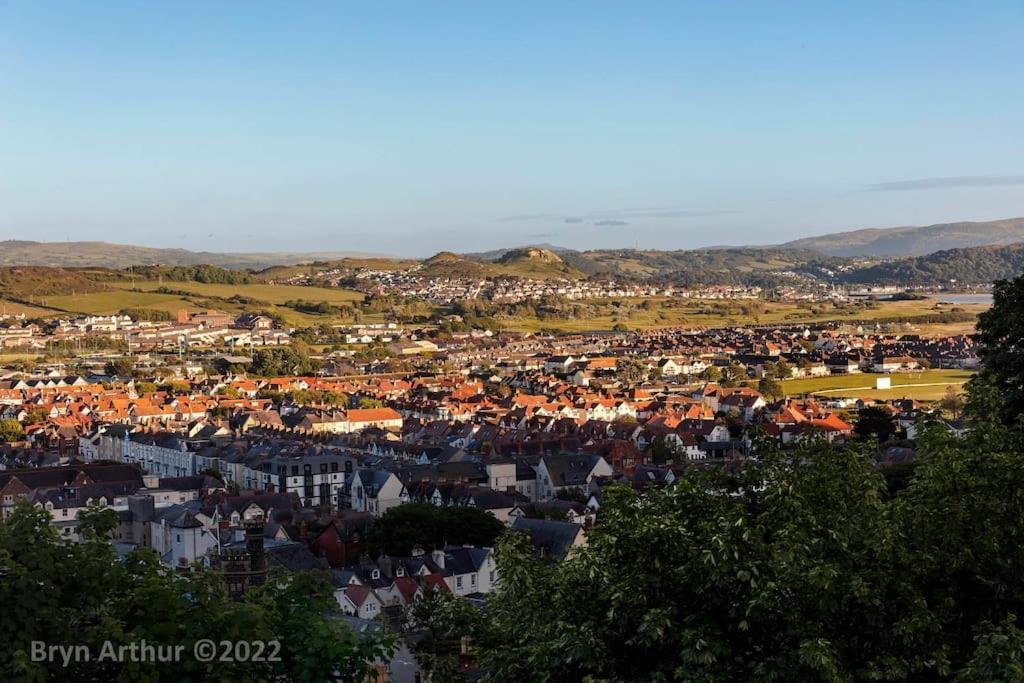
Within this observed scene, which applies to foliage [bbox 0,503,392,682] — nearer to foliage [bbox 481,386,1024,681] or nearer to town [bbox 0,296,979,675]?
town [bbox 0,296,979,675]

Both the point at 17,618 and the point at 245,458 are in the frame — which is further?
the point at 245,458

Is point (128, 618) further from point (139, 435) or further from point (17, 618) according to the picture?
point (139, 435)

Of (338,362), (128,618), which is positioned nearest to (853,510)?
(128,618)

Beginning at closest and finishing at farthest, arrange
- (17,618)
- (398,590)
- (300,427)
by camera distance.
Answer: (17,618), (398,590), (300,427)

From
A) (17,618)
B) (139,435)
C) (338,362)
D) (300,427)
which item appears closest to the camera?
(17,618)

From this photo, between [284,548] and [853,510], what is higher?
[853,510]

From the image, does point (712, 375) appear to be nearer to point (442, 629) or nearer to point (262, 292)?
point (442, 629)
